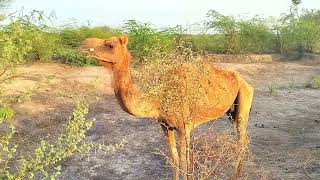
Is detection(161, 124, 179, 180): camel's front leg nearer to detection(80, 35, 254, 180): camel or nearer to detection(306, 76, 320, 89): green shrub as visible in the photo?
detection(80, 35, 254, 180): camel

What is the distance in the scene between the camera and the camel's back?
5.88m

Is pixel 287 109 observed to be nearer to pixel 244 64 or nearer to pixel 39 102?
pixel 39 102

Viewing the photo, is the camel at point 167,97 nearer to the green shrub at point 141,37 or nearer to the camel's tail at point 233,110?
the camel's tail at point 233,110

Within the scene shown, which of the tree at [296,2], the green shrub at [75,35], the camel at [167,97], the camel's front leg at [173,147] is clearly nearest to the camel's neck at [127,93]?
the camel at [167,97]

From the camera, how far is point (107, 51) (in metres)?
6.41

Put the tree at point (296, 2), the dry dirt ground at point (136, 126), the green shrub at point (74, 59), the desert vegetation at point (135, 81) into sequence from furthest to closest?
the tree at point (296, 2), the green shrub at point (74, 59), the dry dirt ground at point (136, 126), the desert vegetation at point (135, 81)

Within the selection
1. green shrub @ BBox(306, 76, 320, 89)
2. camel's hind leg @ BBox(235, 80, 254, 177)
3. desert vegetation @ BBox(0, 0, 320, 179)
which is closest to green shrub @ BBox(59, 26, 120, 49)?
desert vegetation @ BBox(0, 0, 320, 179)

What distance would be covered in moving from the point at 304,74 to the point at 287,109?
18.2 ft

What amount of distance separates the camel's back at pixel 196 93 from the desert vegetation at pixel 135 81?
4cm

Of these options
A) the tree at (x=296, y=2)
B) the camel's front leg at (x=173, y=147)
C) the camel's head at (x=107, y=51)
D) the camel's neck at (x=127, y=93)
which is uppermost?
the tree at (x=296, y=2)

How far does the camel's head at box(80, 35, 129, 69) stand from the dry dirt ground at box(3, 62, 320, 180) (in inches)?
16.1

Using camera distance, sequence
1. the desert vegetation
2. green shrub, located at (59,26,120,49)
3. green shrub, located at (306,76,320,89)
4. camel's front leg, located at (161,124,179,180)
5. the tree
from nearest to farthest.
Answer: the desert vegetation, camel's front leg, located at (161,124,179,180), green shrub, located at (306,76,320,89), green shrub, located at (59,26,120,49), the tree

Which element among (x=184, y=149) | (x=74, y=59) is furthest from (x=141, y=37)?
(x=184, y=149)

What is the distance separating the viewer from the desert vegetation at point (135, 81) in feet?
17.9
